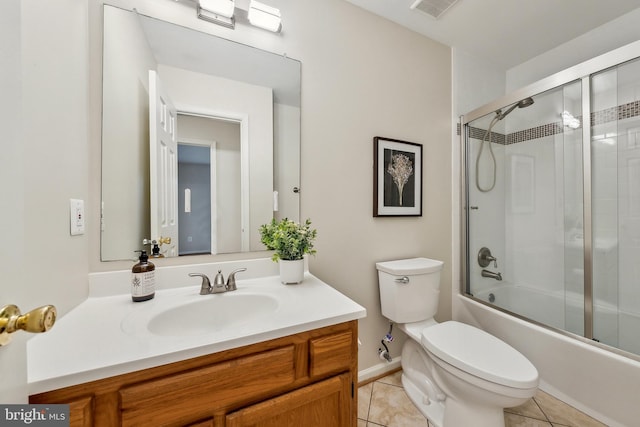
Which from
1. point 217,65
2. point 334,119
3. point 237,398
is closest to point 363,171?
point 334,119

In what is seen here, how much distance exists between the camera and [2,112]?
382 millimetres

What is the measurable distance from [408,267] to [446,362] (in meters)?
0.51

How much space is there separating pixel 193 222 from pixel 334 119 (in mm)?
947

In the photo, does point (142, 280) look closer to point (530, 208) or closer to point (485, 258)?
point (485, 258)

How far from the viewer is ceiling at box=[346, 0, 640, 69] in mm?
1532

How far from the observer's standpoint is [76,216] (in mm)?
889

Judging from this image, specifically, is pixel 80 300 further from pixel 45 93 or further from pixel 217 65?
pixel 217 65

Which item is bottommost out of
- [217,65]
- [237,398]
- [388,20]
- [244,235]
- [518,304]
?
[518,304]

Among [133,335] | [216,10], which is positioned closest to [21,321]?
[133,335]

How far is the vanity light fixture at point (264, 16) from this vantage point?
1.22 meters

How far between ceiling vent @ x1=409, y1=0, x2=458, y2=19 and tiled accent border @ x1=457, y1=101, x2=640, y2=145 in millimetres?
770

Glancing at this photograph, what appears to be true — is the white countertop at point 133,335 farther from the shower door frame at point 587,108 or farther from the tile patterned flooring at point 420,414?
the shower door frame at point 587,108

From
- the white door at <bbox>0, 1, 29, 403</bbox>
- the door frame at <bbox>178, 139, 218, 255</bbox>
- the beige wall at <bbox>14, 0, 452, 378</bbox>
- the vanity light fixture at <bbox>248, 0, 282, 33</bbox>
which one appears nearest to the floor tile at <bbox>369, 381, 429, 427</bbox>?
the beige wall at <bbox>14, 0, 452, 378</bbox>

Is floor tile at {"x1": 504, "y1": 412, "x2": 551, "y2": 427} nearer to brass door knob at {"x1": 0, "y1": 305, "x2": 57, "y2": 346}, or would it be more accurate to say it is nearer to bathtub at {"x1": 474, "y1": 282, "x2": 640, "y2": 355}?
bathtub at {"x1": 474, "y1": 282, "x2": 640, "y2": 355}
